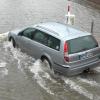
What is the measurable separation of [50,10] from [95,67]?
38.7 feet

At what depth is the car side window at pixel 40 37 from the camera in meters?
13.0

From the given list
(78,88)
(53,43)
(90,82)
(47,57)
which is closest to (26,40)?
(47,57)

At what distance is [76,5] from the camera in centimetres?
2606

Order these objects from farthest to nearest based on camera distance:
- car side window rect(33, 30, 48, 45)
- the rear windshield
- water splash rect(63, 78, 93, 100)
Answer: car side window rect(33, 30, 48, 45) < the rear windshield < water splash rect(63, 78, 93, 100)

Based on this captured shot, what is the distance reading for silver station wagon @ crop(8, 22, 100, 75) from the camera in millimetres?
11959

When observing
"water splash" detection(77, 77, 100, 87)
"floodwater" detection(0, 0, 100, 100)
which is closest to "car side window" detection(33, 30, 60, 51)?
"floodwater" detection(0, 0, 100, 100)

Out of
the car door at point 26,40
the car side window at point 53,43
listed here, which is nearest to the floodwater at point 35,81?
the car door at point 26,40

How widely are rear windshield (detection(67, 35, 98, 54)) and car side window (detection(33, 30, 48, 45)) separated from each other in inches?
49.4

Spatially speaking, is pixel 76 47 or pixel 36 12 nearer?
pixel 76 47

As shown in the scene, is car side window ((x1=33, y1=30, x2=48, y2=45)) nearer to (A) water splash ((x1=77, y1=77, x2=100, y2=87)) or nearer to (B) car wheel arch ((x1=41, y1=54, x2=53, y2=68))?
(B) car wheel arch ((x1=41, y1=54, x2=53, y2=68))

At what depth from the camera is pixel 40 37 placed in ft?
43.6

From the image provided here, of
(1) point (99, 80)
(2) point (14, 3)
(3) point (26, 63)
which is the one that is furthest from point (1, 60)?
(2) point (14, 3)

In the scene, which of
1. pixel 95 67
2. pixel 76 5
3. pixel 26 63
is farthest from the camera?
pixel 76 5

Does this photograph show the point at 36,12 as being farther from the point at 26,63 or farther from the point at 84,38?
the point at 84,38
